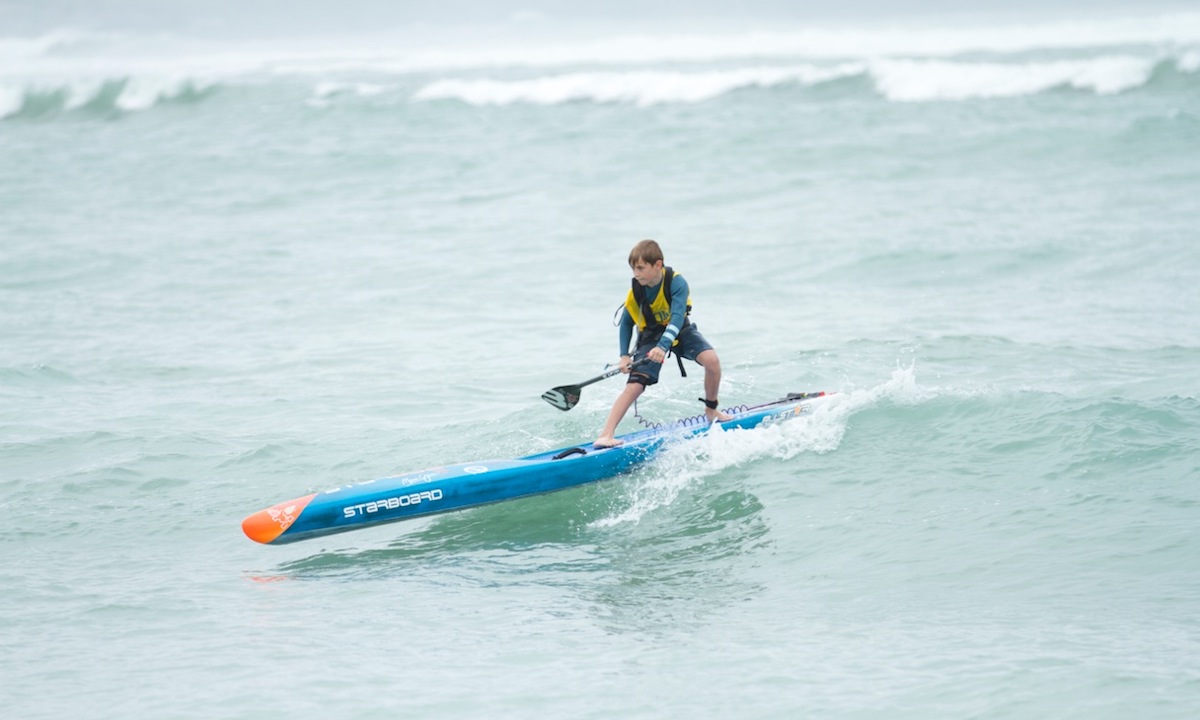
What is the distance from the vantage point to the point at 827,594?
6.63 m

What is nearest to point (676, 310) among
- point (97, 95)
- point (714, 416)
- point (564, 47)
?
point (714, 416)

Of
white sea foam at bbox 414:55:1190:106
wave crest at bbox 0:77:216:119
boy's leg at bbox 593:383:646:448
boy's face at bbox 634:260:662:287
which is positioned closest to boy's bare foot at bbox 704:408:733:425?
boy's leg at bbox 593:383:646:448

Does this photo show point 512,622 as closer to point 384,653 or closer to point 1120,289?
point 384,653

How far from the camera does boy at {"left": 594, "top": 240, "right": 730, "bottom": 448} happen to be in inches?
316

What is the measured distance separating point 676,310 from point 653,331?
0.34 metres

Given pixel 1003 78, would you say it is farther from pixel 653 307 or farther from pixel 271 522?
pixel 271 522

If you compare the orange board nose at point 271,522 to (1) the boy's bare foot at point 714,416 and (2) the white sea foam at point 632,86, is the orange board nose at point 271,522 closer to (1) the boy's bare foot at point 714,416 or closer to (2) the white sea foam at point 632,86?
(1) the boy's bare foot at point 714,416

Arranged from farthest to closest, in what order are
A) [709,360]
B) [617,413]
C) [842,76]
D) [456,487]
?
1. [842,76]
2. [709,360]
3. [617,413]
4. [456,487]

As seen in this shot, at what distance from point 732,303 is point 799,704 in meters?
8.92

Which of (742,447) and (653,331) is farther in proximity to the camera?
(742,447)

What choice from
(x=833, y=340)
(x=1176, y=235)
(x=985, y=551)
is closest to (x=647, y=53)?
(x=1176, y=235)

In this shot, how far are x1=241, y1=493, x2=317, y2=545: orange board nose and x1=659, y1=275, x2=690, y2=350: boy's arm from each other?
2.54 metres

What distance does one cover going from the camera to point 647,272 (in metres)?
7.98

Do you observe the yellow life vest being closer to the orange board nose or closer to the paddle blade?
the paddle blade
